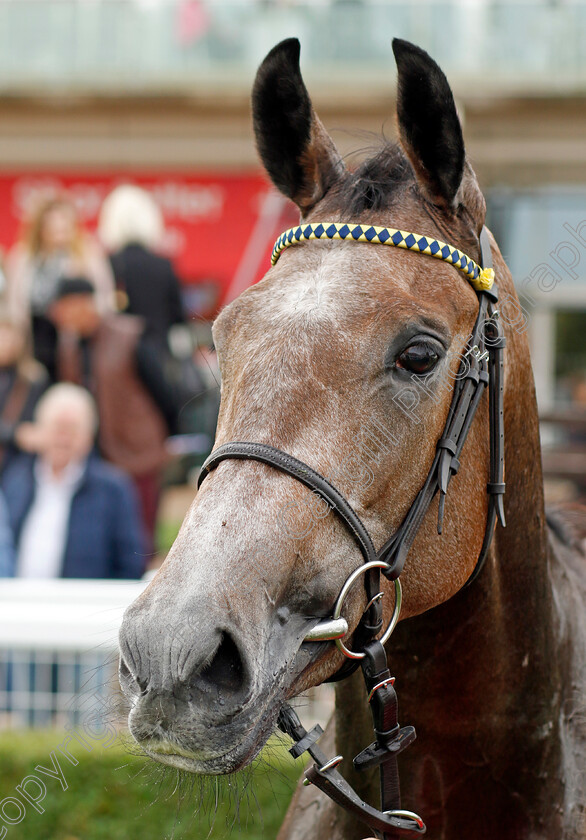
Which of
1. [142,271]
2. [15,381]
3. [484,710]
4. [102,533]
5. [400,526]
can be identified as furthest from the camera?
[142,271]

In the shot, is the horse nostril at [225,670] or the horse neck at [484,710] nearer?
the horse nostril at [225,670]

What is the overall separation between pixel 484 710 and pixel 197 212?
42.3ft

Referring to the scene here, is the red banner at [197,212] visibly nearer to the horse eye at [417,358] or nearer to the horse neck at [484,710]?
the horse neck at [484,710]

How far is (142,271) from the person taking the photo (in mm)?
6777

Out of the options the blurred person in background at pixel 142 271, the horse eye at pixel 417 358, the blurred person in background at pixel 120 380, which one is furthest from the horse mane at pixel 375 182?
the blurred person in background at pixel 142 271

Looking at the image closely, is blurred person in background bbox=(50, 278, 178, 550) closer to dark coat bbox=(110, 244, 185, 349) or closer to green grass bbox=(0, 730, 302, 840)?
dark coat bbox=(110, 244, 185, 349)

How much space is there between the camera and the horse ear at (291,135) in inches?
87.5

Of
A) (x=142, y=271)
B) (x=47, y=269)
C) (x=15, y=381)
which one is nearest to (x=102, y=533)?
(x=15, y=381)

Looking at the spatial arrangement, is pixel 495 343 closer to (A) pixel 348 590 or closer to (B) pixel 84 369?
(A) pixel 348 590

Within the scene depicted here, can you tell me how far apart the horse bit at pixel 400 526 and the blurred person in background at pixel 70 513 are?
3217 mm

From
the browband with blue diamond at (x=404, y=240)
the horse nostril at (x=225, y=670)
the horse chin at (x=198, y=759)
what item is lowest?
the horse chin at (x=198, y=759)

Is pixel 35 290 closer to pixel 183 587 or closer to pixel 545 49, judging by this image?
pixel 183 587

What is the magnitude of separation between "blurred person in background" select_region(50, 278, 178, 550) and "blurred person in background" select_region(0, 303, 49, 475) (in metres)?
0.21

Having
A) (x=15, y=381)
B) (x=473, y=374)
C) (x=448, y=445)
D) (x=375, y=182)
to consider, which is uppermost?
(x=375, y=182)
